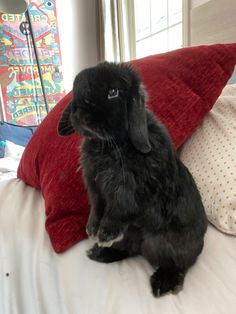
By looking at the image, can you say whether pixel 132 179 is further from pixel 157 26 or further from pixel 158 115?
pixel 157 26

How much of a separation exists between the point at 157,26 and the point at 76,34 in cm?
87

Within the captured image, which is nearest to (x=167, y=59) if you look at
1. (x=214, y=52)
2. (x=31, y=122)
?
(x=214, y=52)

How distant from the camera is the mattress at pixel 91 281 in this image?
0.57 m

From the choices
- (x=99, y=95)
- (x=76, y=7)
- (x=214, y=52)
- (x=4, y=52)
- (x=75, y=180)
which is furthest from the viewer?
(x=76, y=7)

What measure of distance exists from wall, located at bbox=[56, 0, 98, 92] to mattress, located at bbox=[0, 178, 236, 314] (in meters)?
2.40

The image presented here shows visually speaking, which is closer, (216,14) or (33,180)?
(33,180)

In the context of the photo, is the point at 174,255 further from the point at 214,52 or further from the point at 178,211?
the point at 214,52

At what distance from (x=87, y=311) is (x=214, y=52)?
87cm

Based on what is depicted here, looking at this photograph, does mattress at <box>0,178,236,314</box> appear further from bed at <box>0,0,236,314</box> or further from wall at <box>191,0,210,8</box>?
wall at <box>191,0,210,8</box>

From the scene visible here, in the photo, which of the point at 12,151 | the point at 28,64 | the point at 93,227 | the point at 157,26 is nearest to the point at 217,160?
the point at 93,227

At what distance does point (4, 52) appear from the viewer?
268 cm

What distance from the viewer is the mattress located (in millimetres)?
567

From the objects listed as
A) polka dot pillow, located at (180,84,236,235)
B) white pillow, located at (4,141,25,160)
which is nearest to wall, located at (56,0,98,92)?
white pillow, located at (4,141,25,160)

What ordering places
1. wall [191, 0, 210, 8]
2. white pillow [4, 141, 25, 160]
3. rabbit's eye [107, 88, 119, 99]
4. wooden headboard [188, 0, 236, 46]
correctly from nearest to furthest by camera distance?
rabbit's eye [107, 88, 119, 99] → wooden headboard [188, 0, 236, 46] → wall [191, 0, 210, 8] → white pillow [4, 141, 25, 160]
